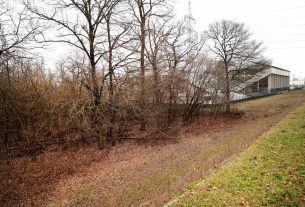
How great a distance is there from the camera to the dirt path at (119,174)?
6586 millimetres

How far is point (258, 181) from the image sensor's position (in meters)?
5.57

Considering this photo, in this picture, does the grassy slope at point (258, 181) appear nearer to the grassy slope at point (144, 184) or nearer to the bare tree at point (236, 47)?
the grassy slope at point (144, 184)

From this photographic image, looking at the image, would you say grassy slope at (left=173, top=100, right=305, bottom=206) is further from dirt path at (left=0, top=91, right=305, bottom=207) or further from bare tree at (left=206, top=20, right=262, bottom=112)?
bare tree at (left=206, top=20, right=262, bottom=112)

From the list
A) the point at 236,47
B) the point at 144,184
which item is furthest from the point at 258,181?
the point at 236,47

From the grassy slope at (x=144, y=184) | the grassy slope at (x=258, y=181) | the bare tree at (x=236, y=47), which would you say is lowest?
the grassy slope at (x=144, y=184)

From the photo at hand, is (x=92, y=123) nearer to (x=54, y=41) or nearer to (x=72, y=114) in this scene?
(x=72, y=114)

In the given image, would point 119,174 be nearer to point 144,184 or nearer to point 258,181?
point 144,184

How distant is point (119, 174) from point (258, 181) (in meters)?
5.07

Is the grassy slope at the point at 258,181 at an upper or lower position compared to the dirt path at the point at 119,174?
upper

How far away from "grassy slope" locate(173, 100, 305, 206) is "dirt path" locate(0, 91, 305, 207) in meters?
0.91

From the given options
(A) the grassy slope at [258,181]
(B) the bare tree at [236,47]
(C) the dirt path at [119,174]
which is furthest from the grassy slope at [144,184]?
(B) the bare tree at [236,47]

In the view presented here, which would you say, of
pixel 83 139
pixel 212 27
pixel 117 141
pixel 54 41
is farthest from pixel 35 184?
pixel 212 27

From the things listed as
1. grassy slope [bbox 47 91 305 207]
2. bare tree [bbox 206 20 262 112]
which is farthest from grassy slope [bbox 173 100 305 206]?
bare tree [bbox 206 20 262 112]

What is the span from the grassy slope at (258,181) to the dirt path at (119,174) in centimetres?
91
